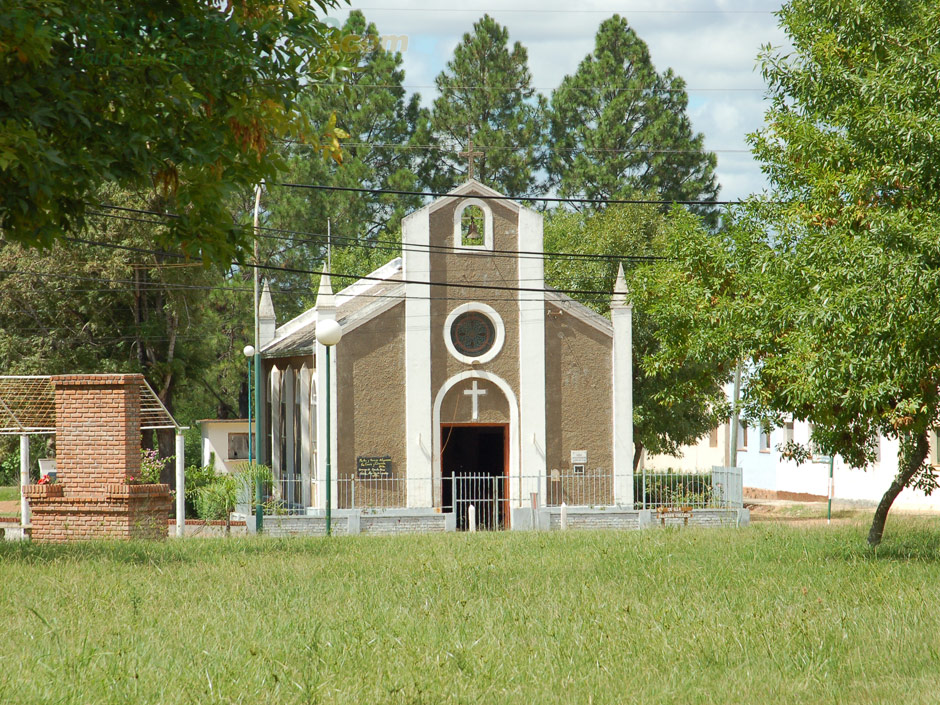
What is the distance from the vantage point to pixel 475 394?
28.1 metres

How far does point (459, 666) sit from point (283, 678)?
1.19m

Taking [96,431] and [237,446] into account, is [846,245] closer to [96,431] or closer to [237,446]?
[96,431]

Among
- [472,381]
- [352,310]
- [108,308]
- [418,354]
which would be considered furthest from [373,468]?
[108,308]

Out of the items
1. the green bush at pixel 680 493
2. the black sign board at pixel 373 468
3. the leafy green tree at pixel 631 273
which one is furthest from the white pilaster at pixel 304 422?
the leafy green tree at pixel 631 273

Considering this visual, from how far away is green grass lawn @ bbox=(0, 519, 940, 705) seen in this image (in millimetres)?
6648

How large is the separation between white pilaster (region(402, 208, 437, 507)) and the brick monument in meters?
11.0

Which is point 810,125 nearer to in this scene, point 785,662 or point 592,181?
point 785,662

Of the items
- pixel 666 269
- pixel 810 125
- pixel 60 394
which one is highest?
pixel 810 125

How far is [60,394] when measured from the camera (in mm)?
17047

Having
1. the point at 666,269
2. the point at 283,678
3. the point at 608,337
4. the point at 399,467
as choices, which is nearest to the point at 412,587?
the point at 283,678

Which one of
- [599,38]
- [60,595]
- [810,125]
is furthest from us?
[599,38]

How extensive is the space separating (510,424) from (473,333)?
262cm

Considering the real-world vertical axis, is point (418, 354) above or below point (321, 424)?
above

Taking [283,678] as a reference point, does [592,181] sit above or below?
above
